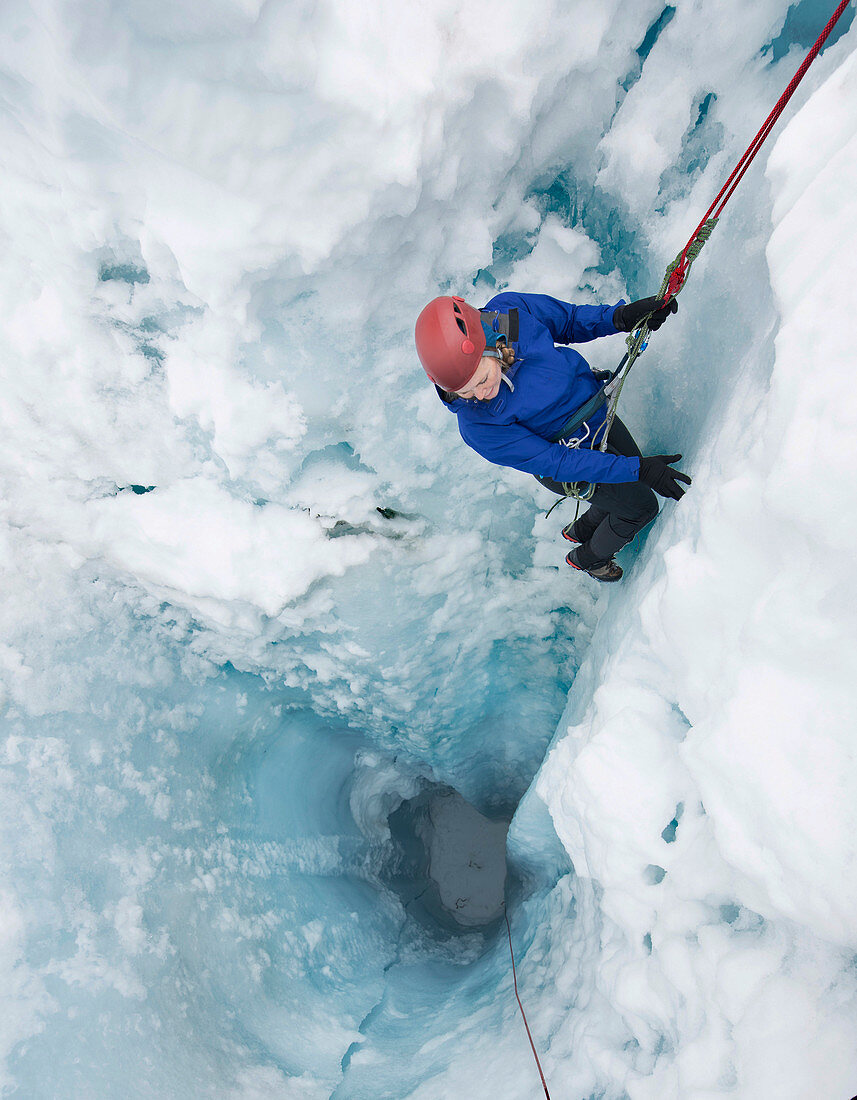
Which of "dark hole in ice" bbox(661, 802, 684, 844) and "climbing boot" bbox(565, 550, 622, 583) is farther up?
"climbing boot" bbox(565, 550, 622, 583)

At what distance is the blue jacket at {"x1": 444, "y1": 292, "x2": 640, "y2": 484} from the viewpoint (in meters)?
1.66

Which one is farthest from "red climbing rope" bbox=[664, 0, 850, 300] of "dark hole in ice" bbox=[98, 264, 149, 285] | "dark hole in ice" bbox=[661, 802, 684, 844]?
"dark hole in ice" bbox=[98, 264, 149, 285]

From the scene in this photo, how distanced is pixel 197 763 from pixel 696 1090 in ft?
8.97

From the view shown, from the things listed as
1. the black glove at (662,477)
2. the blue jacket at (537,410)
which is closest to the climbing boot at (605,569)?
the black glove at (662,477)

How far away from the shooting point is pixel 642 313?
1.73 metres

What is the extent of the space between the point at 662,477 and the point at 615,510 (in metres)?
0.30

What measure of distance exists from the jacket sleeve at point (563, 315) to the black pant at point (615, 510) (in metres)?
0.35

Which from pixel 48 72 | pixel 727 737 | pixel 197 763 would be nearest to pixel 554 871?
pixel 197 763

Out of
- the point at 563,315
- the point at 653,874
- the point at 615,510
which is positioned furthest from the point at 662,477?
the point at 653,874

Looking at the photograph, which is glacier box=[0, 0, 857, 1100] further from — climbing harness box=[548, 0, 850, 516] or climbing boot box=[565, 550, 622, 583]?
climbing boot box=[565, 550, 622, 583]

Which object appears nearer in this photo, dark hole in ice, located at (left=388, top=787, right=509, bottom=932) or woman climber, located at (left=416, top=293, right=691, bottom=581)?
woman climber, located at (left=416, top=293, right=691, bottom=581)

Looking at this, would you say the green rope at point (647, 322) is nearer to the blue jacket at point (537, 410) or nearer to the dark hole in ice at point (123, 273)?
the blue jacket at point (537, 410)

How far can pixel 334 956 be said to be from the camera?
3.53 metres

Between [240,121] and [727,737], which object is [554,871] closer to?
[727,737]
